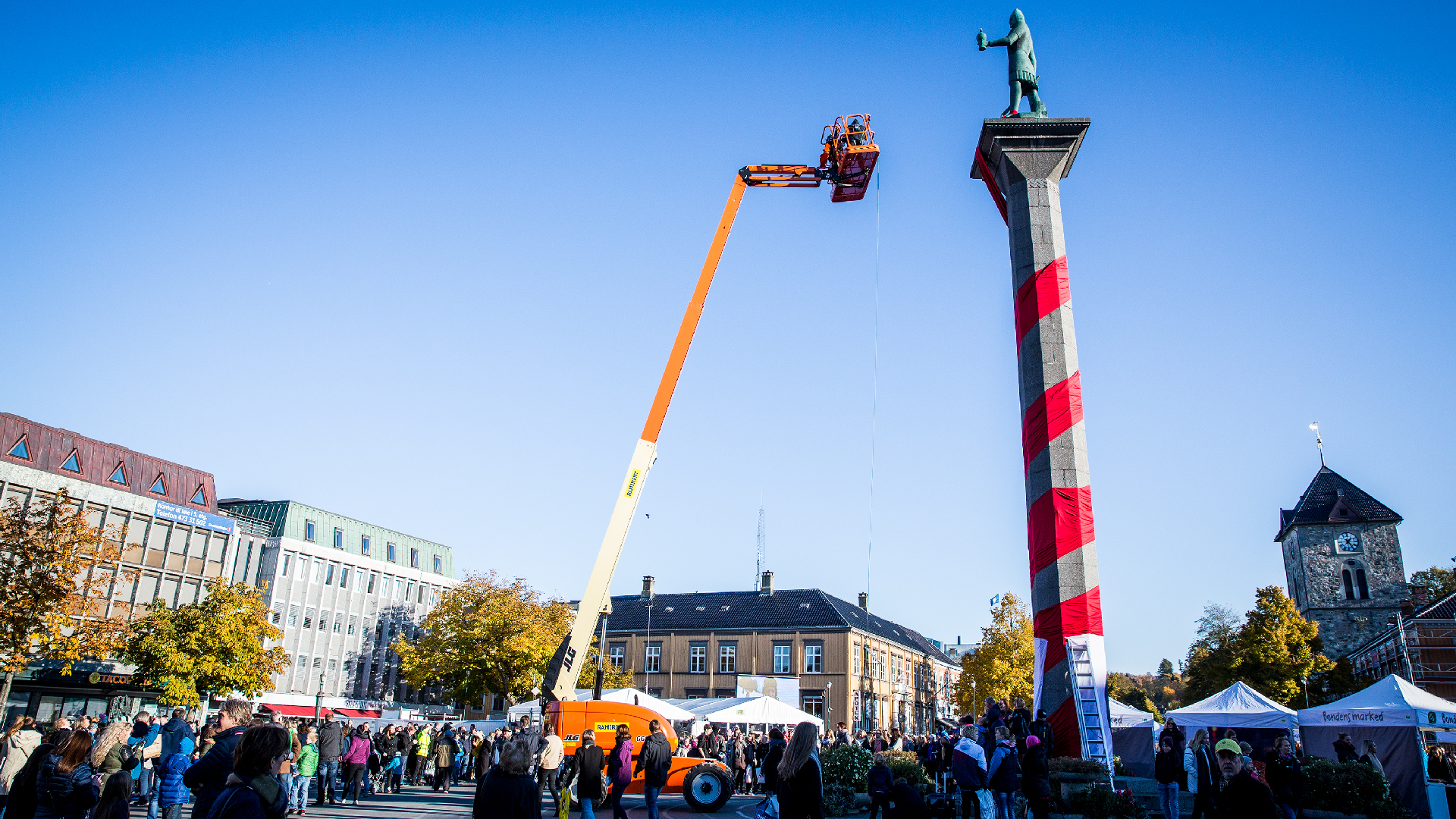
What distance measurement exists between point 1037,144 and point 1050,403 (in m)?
6.72

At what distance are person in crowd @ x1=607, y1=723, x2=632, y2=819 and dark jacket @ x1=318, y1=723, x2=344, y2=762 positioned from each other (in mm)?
7893

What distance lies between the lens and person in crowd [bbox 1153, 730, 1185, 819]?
14664 millimetres

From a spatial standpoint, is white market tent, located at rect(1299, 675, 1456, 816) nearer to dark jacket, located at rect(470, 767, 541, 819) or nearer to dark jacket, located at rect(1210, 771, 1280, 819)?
dark jacket, located at rect(1210, 771, 1280, 819)

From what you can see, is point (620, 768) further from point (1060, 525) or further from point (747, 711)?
point (747, 711)

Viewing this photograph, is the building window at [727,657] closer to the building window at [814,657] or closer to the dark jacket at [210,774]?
the building window at [814,657]

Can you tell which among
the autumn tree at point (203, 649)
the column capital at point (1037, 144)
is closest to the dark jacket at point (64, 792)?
the column capital at point (1037, 144)

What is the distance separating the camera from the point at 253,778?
5449mm

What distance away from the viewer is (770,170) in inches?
952

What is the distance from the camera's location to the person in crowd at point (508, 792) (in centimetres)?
655

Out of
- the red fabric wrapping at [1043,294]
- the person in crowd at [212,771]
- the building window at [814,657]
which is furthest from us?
the building window at [814,657]

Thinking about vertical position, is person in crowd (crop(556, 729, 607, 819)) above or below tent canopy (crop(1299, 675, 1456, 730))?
below

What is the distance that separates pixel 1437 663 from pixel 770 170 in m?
47.3

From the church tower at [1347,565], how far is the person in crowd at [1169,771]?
56.6 metres

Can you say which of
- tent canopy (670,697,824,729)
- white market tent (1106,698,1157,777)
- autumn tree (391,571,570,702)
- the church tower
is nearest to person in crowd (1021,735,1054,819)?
white market tent (1106,698,1157,777)
